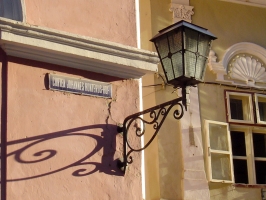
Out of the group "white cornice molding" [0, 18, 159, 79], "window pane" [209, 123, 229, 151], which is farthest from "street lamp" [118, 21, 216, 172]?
"window pane" [209, 123, 229, 151]

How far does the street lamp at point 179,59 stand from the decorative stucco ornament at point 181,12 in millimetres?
4597

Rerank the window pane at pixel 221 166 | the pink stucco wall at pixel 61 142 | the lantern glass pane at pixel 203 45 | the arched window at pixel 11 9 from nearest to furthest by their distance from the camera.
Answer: the pink stucco wall at pixel 61 142
the arched window at pixel 11 9
the lantern glass pane at pixel 203 45
the window pane at pixel 221 166

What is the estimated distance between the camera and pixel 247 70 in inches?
409

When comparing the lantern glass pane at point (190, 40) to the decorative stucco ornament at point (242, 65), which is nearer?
the lantern glass pane at point (190, 40)

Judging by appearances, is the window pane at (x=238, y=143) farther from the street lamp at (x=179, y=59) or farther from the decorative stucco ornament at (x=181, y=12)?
the street lamp at (x=179, y=59)

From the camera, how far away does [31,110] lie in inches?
202

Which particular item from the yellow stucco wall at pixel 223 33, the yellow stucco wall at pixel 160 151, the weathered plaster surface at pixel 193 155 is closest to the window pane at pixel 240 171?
the yellow stucco wall at pixel 223 33

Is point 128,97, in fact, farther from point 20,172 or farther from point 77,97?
point 20,172

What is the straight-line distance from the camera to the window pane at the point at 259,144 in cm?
1023

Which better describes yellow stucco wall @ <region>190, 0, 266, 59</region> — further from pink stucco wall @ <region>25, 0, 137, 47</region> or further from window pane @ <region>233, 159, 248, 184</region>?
pink stucco wall @ <region>25, 0, 137, 47</region>

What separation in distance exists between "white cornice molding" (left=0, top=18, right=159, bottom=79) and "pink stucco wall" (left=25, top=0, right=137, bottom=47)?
207 millimetres

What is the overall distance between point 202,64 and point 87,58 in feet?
3.05

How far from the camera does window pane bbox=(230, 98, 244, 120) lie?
10164 mm

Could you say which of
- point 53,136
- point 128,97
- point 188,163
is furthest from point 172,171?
point 53,136
